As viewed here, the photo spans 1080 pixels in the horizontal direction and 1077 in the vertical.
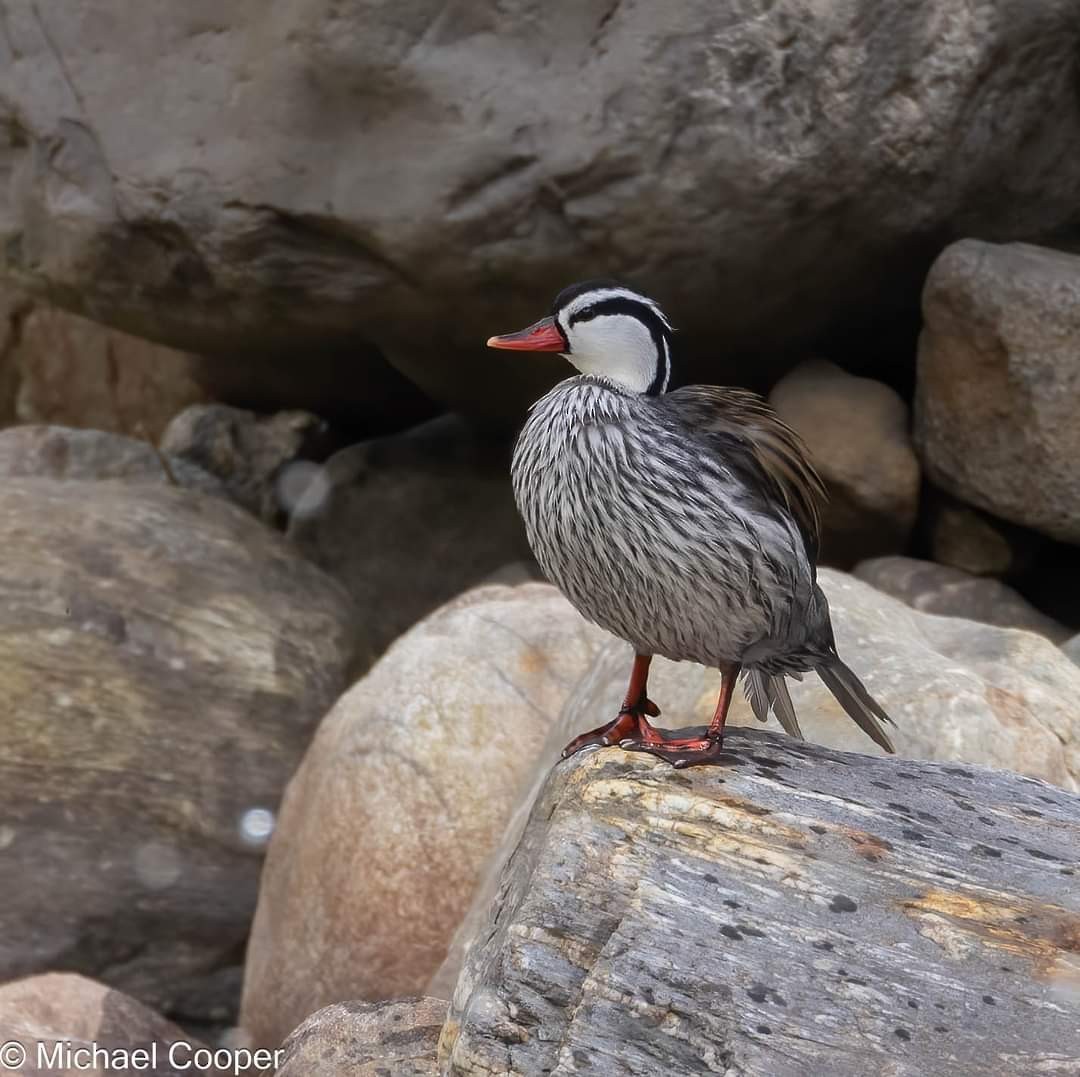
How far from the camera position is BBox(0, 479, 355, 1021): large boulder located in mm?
5137

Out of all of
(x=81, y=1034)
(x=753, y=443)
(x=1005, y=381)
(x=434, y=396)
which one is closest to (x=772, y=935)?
(x=753, y=443)

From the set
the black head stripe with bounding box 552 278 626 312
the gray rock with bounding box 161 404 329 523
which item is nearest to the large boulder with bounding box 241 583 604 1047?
the black head stripe with bounding box 552 278 626 312

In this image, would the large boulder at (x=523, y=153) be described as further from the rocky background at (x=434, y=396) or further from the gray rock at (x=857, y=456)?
the gray rock at (x=857, y=456)

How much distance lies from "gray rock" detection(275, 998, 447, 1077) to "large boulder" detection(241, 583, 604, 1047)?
1.03 m

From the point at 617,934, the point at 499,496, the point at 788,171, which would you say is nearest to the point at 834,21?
the point at 788,171

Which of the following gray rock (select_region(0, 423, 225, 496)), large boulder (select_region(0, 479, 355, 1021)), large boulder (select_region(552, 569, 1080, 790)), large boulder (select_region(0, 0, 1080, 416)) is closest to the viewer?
large boulder (select_region(552, 569, 1080, 790))

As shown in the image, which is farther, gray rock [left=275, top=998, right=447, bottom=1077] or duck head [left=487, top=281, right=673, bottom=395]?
gray rock [left=275, top=998, right=447, bottom=1077]

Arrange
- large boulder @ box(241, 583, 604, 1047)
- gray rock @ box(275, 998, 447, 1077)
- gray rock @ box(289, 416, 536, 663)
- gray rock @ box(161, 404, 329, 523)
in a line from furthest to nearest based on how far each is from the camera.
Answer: gray rock @ box(161, 404, 329, 523), gray rock @ box(289, 416, 536, 663), large boulder @ box(241, 583, 604, 1047), gray rock @ box(275, 998, 447, 1077)

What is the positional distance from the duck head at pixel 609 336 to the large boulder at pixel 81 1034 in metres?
2.28

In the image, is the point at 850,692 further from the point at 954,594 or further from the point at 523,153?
the point at 523,153

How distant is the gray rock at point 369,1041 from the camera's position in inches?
118

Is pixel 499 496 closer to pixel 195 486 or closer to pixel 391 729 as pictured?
pixel 195 486

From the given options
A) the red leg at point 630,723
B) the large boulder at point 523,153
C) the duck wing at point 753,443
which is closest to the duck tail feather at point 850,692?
the duck wing at point 753,443

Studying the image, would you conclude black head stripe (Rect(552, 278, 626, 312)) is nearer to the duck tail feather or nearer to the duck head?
the duck head
